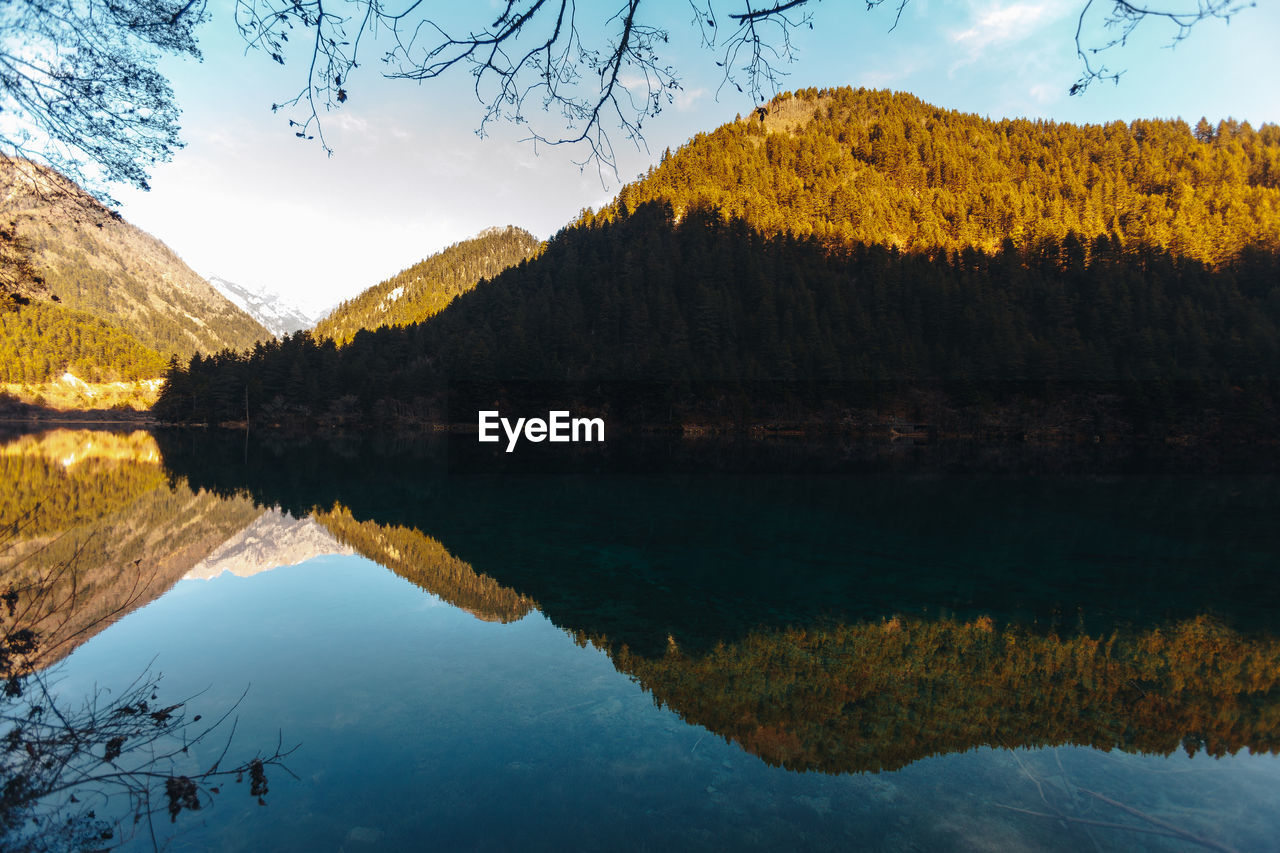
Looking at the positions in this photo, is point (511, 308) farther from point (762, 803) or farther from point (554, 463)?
point (762, 803)

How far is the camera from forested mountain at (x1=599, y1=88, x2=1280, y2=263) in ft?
417

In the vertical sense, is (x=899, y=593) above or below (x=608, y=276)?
below

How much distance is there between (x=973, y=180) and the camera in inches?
5969

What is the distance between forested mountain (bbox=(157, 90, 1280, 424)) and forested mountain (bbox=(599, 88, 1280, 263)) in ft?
2.59

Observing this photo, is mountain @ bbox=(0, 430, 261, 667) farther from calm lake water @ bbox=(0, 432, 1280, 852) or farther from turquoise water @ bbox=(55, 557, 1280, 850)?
turquoise water @ bbox=(55, 557, 1280, 850)

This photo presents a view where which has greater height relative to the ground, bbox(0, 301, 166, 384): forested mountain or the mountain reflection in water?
bbox(0, 301, 166, 384): forested mountain

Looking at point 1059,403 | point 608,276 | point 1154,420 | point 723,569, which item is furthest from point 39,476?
point 1154,420

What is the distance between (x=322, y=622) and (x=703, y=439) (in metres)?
66.7

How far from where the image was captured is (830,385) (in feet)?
272

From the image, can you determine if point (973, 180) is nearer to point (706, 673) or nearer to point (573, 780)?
point (706, 673)

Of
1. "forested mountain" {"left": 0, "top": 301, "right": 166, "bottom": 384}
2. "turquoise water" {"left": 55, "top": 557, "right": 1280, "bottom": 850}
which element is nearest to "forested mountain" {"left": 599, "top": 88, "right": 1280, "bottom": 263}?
"turquoise water" {"left": 55, "top": 557, "right": 1280, "bottom": 850}

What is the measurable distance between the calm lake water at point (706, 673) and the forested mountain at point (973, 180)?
404 feet

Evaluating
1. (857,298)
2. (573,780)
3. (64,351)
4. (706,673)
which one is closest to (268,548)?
(706,673)

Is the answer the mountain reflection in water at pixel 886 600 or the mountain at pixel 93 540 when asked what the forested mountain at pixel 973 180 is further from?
the mountain at pixel 93 540
